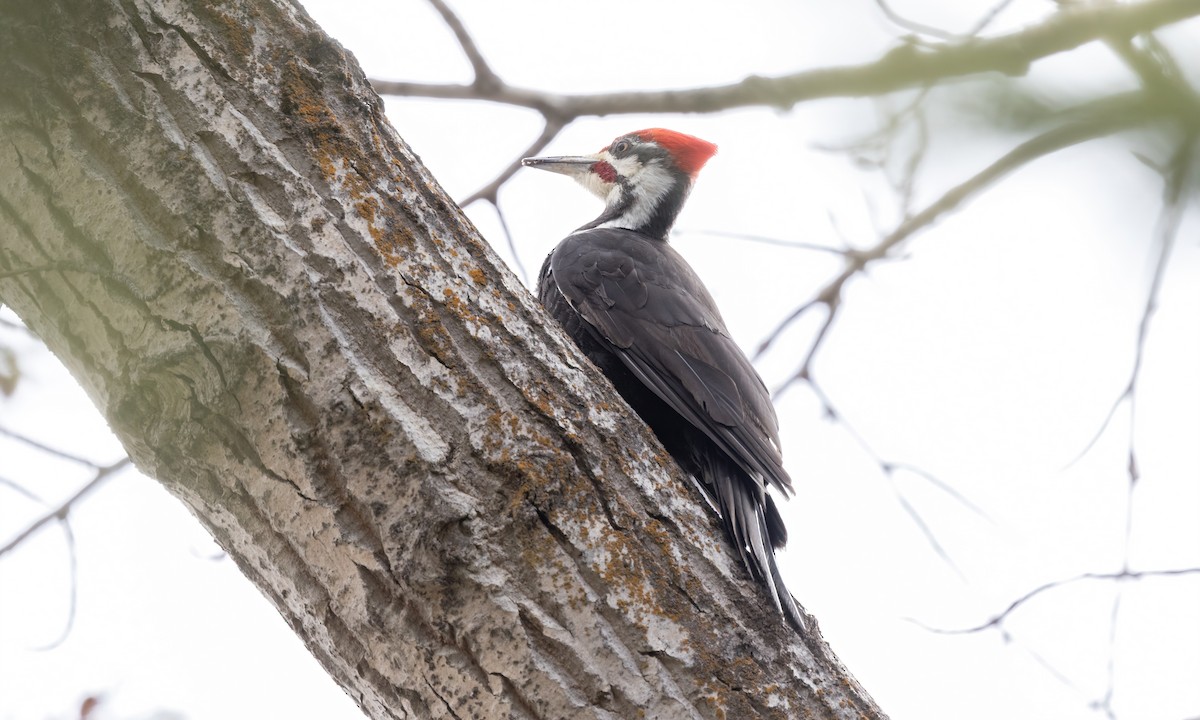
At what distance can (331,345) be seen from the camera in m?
1.75

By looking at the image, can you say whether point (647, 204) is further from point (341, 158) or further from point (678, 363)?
point (341, 158)

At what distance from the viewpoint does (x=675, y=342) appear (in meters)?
3.05

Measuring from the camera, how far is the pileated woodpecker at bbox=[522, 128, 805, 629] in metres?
2.61

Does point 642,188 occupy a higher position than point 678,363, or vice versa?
point 642,188

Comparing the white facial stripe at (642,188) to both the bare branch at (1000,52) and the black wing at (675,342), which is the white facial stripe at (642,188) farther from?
the bare branch at (1000,52)

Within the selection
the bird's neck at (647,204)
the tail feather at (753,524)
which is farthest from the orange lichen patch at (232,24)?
the bird's neck at (647,204)

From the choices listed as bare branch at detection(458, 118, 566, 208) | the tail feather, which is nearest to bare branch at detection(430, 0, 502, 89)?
bare branch at detection(458, 118, 566, 208)

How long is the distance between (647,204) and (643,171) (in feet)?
0.72

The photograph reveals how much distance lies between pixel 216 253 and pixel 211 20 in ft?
1.39

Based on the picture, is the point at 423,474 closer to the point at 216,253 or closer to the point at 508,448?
the point at 508,448

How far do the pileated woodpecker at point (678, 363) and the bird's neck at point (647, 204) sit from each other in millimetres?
623

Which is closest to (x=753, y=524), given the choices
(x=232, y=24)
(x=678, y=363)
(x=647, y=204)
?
(x=678, y=363)

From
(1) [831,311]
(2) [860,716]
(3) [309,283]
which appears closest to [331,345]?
(3) [309,283]

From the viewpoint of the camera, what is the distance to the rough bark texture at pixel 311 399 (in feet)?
5.59
